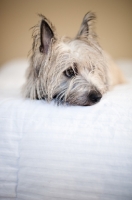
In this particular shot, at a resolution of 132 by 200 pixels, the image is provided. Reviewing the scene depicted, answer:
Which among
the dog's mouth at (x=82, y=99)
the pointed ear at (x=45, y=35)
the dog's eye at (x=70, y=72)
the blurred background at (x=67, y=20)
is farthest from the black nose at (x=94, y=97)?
the blurred background at (x=67, y=20)

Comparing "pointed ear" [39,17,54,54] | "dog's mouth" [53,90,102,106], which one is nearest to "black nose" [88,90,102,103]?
"dog's mouth" [53,90,102,106]

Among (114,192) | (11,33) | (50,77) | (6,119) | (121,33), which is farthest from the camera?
(11,33)

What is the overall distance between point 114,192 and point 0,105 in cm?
64

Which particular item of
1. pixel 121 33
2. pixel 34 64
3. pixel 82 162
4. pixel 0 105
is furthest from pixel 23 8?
pixel 82 162

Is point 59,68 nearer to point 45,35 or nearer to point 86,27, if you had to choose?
point 45,35

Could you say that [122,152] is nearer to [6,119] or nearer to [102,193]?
[102,193]

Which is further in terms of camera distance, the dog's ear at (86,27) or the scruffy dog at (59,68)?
the dog's ear at (86,27)

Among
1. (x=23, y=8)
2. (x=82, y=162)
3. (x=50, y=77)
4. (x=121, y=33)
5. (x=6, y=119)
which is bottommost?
(x=82, y=162)

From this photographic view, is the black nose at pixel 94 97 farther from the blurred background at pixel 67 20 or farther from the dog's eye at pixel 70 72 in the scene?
the blurred background at pixel 67 20

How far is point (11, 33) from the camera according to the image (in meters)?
3.41

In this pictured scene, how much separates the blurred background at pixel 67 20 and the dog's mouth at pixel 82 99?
7.72ft

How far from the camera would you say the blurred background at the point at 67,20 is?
310 centimetres

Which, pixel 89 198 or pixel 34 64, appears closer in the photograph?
pixel 89 198

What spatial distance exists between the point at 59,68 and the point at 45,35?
0.21 m
